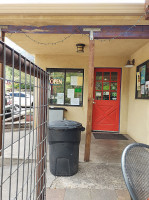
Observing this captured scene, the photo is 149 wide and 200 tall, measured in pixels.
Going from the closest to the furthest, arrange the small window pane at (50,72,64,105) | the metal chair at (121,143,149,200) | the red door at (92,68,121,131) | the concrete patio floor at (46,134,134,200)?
the metal chair at (121,143,149,200) < the concrete patio floor at (46,134,134,200) < the red door at (92,68,121,131) < the small window pane at (50,72,64,105)

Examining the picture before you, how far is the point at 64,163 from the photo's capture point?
8.88 feet

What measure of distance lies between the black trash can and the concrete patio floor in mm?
138

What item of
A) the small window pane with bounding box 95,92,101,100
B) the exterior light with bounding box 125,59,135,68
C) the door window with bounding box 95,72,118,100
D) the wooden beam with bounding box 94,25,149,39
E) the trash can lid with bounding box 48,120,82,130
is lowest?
the trash can lid with bounding box 48,120,82,130

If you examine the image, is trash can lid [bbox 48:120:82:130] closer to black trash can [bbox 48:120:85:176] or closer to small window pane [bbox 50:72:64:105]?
black trash can [bbox 48:120:85:176]

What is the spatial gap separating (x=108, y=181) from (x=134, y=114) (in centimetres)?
285

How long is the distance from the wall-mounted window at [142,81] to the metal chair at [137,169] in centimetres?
301

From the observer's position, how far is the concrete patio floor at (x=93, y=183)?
2.25m

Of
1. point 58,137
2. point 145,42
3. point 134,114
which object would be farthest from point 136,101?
point 58,137

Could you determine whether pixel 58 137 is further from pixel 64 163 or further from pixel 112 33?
pixel 112 33

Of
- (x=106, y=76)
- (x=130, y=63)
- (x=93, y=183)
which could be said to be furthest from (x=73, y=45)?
(x=93, y=183)

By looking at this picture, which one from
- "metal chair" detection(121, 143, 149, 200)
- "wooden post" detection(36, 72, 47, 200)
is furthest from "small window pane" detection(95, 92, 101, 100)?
"metal chair" detection(121, 143, 149, 200)

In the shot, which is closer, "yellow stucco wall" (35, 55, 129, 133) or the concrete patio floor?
the concrete patio floor

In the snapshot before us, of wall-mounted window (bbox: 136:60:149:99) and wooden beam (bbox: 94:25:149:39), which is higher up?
wooden beam (bbox: 94:25:149:39)

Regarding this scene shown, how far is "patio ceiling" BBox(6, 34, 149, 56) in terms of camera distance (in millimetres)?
4090
